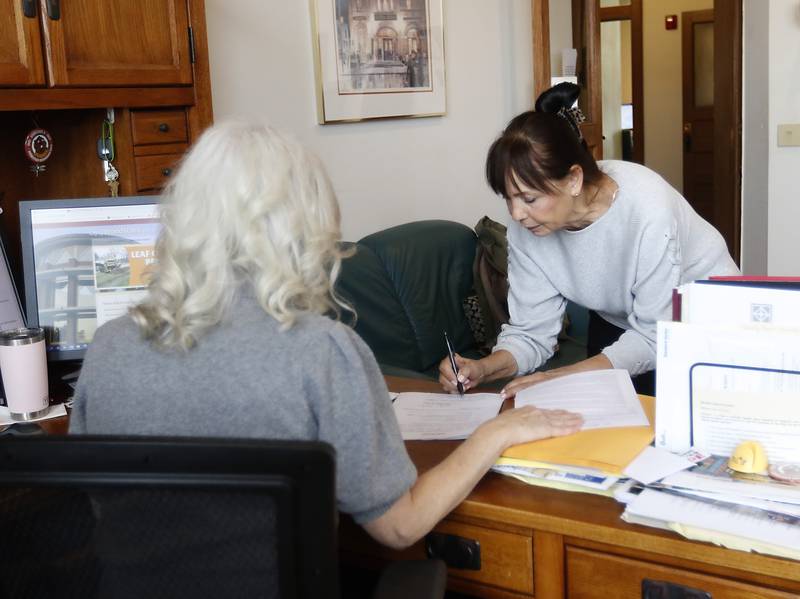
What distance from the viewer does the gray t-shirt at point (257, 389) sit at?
3.54 feet

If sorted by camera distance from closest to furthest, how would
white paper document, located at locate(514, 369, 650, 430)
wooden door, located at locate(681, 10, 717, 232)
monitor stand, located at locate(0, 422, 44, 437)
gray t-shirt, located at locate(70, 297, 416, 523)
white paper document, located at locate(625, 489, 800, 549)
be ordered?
gray t-shirt, located at locate(70, 297, 416, 523), white paper document, located at locate(625, 489, 800, 549), white paper document, located at locate(514, 369, 650, 430), monitor stand, located at locate(0, 422, 44, 437), wooden door, located at locate(681, 10, 717, 232)

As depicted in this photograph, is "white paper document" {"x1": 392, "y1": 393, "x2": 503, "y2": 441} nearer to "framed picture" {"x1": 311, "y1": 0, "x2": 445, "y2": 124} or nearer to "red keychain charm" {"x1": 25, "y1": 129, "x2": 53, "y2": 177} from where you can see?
"red keychain charm" {"x1": 25, "y1": 129, "x2": 53, "y2": 177}

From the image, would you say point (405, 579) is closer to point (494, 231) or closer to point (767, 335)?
point (767, 335)

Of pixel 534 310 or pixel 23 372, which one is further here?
pixel 534 310

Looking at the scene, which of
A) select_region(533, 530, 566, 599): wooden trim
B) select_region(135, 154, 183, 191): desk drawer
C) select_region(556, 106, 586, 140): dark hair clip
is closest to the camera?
select_region(533, 530, 566, 599): wooden trim

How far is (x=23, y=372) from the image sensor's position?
182 centimetres

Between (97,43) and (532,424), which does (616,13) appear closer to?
(97,43)

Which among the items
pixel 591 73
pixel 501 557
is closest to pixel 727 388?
pixel 501 557

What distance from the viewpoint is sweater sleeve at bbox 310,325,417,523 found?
3.59 ft

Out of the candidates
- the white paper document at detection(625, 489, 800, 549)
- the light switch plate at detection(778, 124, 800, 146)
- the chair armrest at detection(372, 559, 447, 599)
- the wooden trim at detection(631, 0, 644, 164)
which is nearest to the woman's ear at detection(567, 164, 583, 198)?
the white paper document at detection(625, 489, 800, 549)

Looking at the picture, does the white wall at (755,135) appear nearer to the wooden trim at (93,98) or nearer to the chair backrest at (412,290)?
the chair backrest at (412,290)

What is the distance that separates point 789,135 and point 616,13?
375cm

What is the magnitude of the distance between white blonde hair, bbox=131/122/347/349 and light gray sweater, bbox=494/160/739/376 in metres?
1.11

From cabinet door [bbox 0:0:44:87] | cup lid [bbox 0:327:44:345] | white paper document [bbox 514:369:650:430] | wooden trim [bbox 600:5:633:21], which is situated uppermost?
wooden trim [bbox 600:5:633:21]
